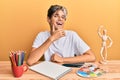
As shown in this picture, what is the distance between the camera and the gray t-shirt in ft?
5.23

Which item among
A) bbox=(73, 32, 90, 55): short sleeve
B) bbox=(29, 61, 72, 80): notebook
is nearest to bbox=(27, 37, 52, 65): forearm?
bbox=(29, 61, 72, 80): notebook

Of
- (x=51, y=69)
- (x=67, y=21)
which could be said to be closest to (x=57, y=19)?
(x=67, y=21)

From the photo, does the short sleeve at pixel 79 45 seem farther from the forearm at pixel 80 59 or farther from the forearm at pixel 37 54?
the forearm at pixel 37 54

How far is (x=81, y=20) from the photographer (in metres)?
1.71

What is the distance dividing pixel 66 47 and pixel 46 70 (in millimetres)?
441

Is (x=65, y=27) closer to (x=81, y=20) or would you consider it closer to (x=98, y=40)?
(x=81, y=20)

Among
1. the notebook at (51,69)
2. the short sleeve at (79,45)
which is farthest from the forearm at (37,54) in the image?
the short sleeve at (79,45)

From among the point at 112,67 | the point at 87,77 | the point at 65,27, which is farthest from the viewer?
the point at 65,27

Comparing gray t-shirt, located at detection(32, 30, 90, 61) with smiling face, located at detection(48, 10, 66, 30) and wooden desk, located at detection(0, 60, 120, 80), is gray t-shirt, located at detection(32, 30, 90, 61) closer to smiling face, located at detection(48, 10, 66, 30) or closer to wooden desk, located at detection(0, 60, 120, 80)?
smiling face, located at detection(48, 10, 66, 30)

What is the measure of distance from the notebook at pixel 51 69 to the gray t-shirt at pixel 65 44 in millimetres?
279

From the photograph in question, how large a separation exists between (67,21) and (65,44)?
0.77ft

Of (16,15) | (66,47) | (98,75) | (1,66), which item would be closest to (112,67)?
(98,75)

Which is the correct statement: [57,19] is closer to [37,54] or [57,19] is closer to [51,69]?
[37,54]

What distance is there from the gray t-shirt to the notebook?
28 centimetres
